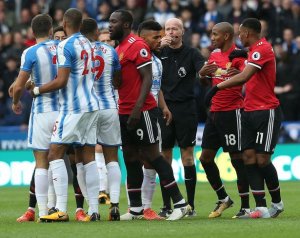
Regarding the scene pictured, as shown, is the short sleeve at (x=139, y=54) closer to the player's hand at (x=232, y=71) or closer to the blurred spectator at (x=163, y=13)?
the player's hand at (x=232, y=71)

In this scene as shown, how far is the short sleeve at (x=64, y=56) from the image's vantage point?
38.1 feet

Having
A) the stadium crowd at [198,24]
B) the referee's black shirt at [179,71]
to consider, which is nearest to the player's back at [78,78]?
the referee's black shirt at [179,71]

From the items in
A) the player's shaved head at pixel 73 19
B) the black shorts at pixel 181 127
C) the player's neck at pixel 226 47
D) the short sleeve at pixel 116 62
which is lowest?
the black shorts at pixel 181 127

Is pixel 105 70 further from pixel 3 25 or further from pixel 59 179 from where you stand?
pixel 3 25

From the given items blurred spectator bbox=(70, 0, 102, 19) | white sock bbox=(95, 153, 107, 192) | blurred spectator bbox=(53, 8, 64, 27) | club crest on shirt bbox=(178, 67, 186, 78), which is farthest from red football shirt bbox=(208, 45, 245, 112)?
blurred spectator bbox=(70, 0, 102, 19)

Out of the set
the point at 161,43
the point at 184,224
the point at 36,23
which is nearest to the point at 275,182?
the point at 184,224

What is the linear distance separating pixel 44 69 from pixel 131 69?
106 centimetres

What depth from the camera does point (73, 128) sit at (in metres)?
11.7

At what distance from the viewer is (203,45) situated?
24.2m

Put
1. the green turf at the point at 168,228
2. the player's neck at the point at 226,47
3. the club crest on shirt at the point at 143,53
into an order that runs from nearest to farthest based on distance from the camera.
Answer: the green turf at the point at 168,228 < the club crest on shirt at the point at 143,53 < the player's neck at the point at 226,47

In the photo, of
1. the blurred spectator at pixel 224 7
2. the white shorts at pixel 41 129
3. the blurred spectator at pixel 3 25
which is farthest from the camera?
the blurred spectator at pixel 3 25

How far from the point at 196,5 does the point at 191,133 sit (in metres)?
12.5

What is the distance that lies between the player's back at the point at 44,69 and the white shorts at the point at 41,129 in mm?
71

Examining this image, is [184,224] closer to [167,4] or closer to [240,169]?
[240,169]
